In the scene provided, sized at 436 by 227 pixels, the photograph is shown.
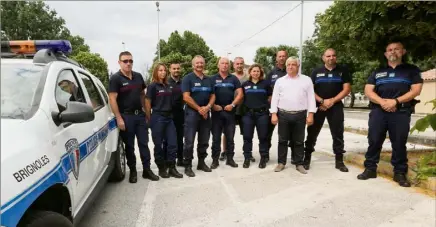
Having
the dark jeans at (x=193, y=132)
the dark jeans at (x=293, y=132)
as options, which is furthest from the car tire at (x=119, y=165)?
the dark jeans at (x=293, y=132)

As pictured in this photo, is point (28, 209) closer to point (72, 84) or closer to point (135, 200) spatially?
point (72, 84)

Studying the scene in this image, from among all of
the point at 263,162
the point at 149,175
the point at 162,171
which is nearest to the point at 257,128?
the point at 263,162

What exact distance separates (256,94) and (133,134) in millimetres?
2175

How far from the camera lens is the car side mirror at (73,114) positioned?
2.47 metres

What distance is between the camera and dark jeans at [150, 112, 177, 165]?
5359 mm

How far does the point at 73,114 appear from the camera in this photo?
2.49 m

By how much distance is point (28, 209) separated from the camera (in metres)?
2.00

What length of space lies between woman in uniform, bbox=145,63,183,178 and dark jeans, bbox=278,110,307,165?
5.57ft

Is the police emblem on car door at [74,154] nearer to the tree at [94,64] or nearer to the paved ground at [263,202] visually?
the paved ground at [263,202]

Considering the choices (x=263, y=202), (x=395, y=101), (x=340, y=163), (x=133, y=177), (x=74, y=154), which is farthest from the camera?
(x=340, y=163)

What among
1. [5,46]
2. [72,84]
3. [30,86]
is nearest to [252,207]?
[72,84]

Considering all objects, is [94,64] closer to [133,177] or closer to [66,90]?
[133,177]

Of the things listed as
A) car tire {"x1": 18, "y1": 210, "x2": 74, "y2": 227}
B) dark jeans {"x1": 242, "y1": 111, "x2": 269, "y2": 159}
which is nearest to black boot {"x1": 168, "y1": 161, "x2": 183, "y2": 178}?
dark jeans {"x1": 242, "y1": 111, "x2": 269, "y2": 159}

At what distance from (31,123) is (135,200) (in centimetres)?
246
